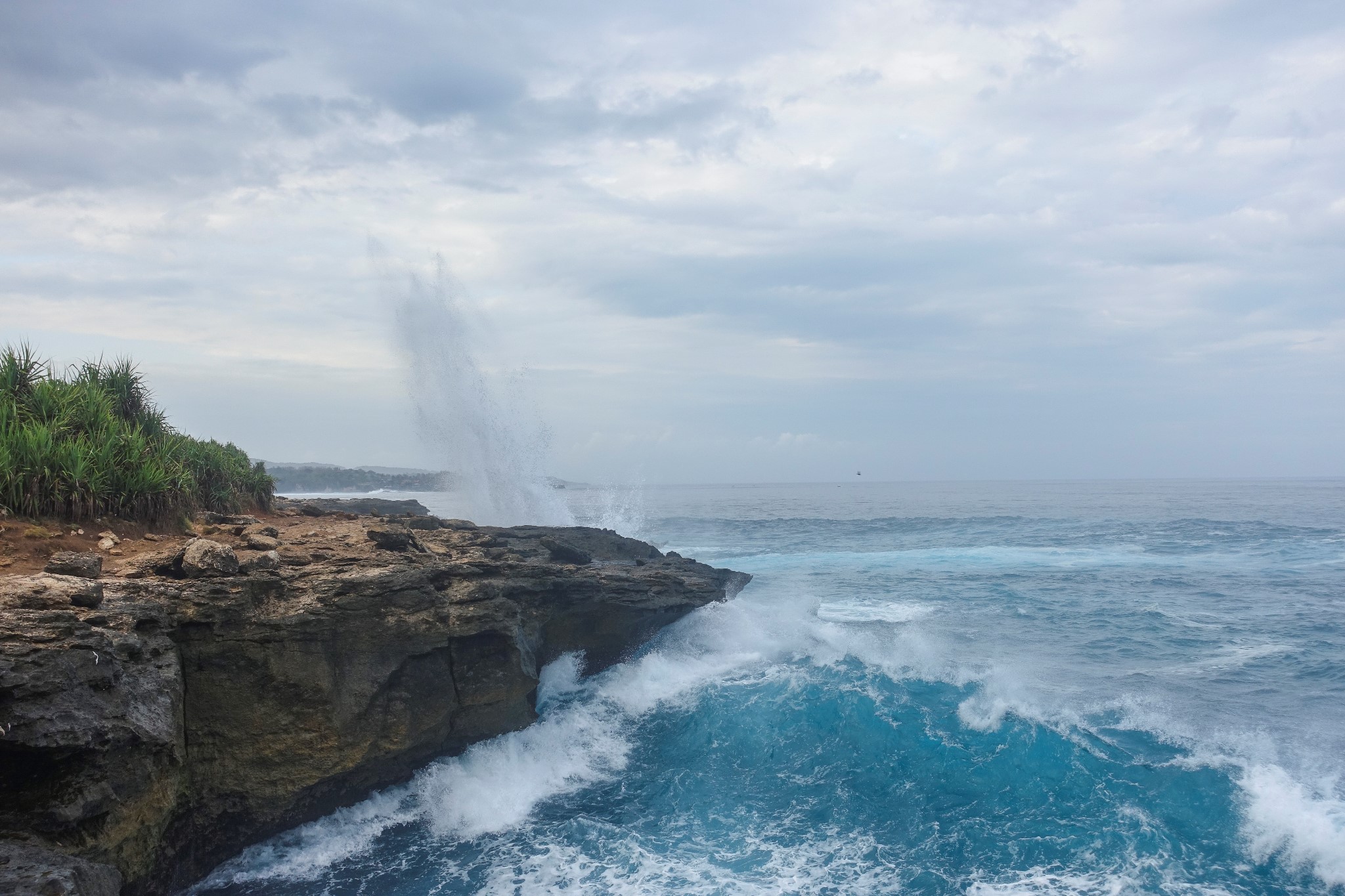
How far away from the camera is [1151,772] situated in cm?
1114

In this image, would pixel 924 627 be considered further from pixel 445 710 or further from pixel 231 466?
pixel 231 466

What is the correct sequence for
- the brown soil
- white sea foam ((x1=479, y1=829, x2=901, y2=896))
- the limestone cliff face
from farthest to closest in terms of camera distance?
white sea foam ((x1=479, y1=829, x2=901, y2=896)), the brown soil, the limestone cliff face

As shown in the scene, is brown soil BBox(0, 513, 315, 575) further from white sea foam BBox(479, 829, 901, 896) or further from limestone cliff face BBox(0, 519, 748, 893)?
white sea foam BBox(479, 829, 901, 896)

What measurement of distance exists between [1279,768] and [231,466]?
18696 millimetres

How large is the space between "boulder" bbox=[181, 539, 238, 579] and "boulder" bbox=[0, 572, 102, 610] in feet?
4.47

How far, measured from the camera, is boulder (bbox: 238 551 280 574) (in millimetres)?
9469

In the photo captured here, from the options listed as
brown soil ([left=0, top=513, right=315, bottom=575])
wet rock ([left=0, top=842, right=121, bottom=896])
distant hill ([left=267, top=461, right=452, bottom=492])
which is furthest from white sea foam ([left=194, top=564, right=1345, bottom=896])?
distant hill ([left=267, top=461, right=452, bottom=492])

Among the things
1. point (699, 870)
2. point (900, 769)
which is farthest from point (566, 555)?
point (699, 870)

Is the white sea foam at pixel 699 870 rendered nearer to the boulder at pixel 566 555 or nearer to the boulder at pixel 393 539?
the boulder at pixel 393 539

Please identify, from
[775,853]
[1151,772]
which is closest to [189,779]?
[775,853]

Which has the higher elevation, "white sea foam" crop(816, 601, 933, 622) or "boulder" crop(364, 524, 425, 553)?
"boulder" crop(364, 524, 425, 553)

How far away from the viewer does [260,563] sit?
9.66m

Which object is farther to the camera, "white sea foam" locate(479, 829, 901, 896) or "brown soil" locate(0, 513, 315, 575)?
"white sea foam" locate(479, 829, 901, 896)

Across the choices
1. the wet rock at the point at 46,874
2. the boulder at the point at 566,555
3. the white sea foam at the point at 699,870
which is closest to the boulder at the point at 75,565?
the wet rock at the point at 46,874
